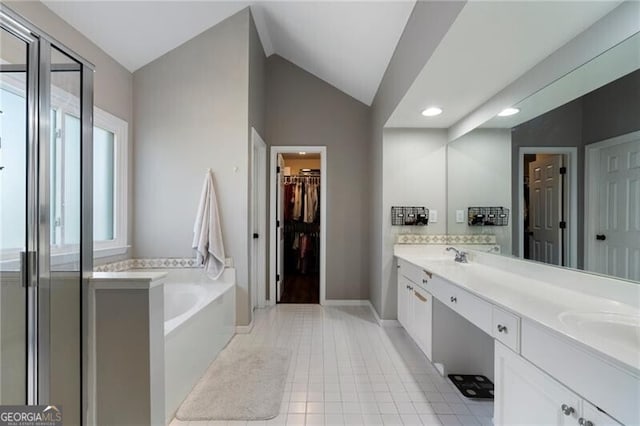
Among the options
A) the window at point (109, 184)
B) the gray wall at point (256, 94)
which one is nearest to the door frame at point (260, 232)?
the gray wall at point (256, 94)

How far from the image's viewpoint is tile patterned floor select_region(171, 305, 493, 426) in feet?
6.06

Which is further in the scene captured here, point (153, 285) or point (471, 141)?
point (471, 141)

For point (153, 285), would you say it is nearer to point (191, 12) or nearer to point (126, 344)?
point (126, 344)

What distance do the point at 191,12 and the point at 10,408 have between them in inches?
123

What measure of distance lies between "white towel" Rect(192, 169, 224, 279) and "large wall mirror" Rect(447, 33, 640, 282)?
2442 mm

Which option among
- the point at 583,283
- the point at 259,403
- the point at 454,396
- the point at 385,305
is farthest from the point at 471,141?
the point at 259,403

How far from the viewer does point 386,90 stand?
3.13 meters

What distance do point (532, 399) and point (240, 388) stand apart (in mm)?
1709

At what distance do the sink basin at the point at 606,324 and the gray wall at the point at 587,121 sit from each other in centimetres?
44

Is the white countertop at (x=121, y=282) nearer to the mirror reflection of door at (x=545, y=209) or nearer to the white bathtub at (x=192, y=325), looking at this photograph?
the white bathtub at (x=192, y=325)

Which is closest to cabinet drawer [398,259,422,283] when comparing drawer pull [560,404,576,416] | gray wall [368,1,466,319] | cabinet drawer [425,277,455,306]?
cabinet drawer [425,277,455,306]

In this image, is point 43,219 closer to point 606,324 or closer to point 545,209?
point 606,324

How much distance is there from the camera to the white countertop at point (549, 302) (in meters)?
0.94

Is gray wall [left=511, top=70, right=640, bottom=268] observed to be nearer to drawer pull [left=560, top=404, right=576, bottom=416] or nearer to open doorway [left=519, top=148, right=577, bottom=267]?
open doorway [left=519, top=148, right=577, bottom=267]
